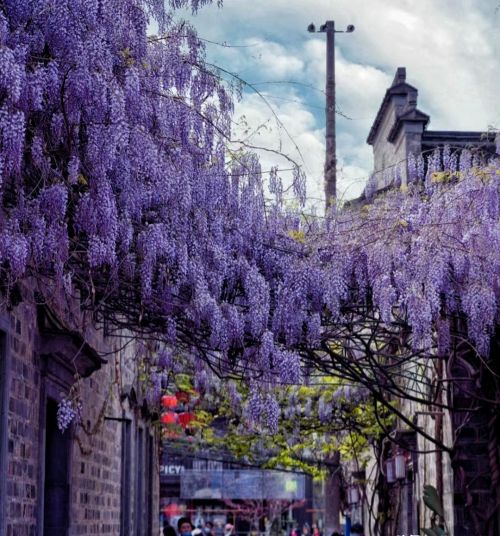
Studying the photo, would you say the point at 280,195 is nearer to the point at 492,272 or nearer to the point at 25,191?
the point at 492,272

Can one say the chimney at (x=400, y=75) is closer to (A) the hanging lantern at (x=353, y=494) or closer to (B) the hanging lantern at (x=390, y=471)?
(B) the hanging lantern at (x=390, y=471)

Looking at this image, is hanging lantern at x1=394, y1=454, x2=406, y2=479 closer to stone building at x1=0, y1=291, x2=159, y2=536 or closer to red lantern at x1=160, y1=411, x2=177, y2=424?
stone building at x1=0, y1=291, x2=159, y2=536

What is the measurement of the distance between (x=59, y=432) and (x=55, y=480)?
12.1 inches

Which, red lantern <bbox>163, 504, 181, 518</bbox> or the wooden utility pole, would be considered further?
red lantern <bbox>163, 504, 181, 518</bbox>

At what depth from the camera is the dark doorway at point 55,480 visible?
7562 millimetres

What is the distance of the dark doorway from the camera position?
756 cm

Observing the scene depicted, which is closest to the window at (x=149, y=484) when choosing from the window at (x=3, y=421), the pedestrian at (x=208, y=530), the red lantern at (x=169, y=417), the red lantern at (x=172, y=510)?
the red lantern at (x=169, y=417)

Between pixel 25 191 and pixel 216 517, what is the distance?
37068mm

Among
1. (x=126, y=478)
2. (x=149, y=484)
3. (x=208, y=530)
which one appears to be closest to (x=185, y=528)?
(x=149, y=484)

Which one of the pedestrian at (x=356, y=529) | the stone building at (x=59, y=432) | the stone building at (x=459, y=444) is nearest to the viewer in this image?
the stone building at (x=59, y=432)

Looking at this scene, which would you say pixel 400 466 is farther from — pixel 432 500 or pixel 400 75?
pixel 400 75

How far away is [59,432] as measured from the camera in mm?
7688

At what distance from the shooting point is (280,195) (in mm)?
7070

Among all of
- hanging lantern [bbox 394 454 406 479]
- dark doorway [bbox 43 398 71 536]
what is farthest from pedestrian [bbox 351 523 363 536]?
dark doorway [bbox 43 398 71 536]
